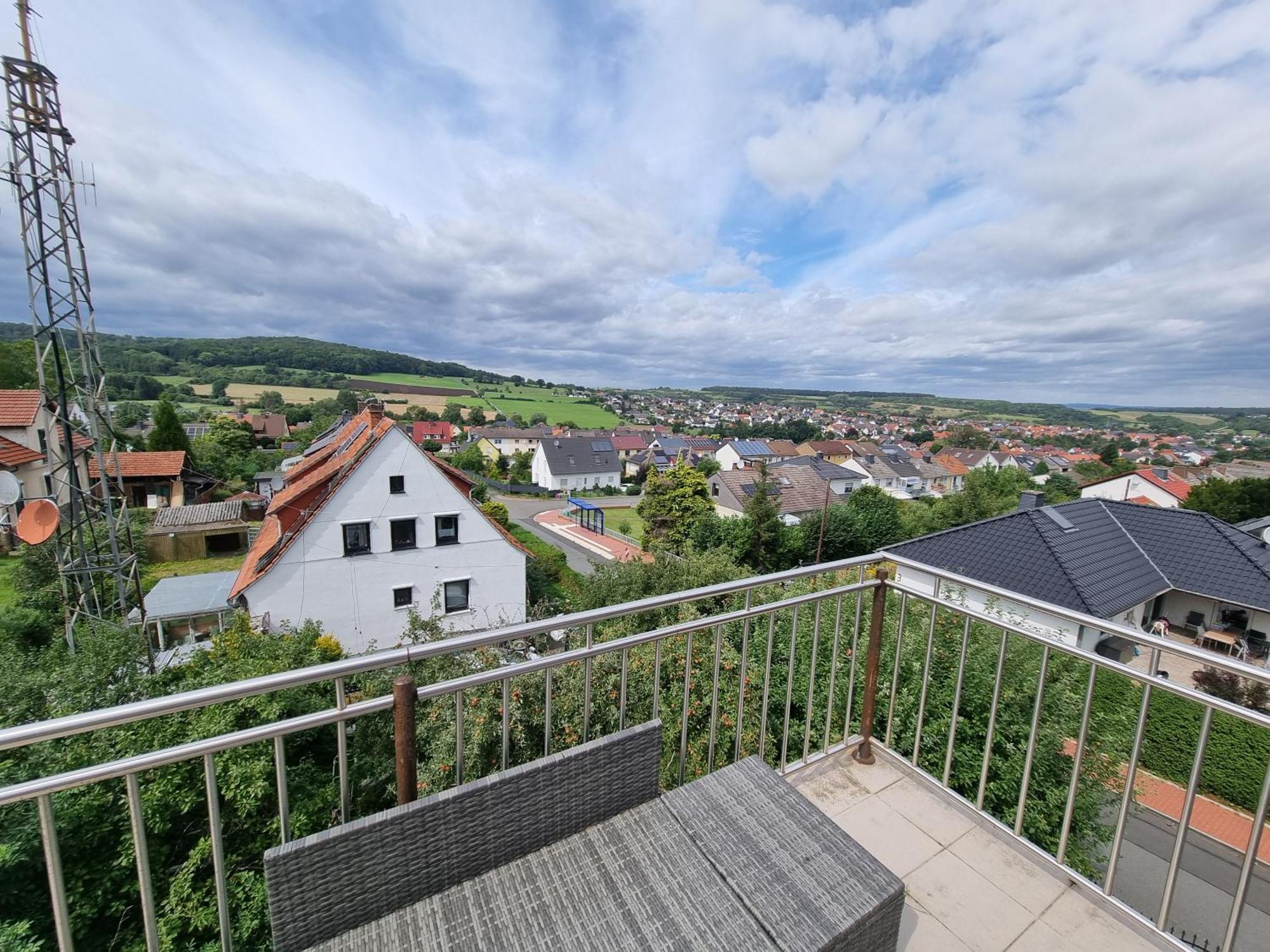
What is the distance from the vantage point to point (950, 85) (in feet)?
27.7

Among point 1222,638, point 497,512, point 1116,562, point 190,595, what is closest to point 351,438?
point 190,595

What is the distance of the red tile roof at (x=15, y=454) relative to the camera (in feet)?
59.6

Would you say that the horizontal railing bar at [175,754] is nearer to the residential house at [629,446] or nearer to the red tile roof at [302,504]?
the red tile roof at [302,504]

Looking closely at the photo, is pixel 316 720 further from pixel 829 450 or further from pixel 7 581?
pixel 829 450

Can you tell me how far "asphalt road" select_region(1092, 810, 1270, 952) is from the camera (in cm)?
793

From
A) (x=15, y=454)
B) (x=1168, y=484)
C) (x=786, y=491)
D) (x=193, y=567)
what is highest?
(x=15, y=454)

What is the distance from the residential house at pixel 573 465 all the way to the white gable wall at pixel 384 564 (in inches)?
1353

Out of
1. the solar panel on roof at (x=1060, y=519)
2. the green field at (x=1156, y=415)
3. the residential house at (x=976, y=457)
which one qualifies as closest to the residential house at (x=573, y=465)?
the solar panel on roof at (x=1060, y=519)

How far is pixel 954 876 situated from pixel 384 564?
1318cm

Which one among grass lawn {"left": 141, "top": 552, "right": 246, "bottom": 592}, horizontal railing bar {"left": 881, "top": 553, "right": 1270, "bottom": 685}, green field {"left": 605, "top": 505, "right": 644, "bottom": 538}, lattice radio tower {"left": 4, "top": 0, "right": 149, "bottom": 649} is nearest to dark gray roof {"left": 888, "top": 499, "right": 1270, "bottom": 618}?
horizontal railing bar {"left": 881, "top": 553, "right": 1270, "bottom": 685}

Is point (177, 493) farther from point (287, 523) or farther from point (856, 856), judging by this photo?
point (856, 856)

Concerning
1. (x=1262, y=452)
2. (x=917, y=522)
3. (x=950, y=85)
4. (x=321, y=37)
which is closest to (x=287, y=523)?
(x=321, y=37)

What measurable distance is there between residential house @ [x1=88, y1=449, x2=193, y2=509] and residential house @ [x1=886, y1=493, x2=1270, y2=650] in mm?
33914

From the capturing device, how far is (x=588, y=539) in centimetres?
2798
